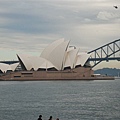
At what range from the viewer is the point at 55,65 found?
108m

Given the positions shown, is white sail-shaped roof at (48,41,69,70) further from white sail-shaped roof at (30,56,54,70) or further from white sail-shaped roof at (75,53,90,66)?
white sail-shaped roof at (75,53,90,66)

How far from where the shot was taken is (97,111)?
33969mm

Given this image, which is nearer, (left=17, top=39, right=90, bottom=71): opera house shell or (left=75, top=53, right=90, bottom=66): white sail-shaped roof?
(left=17, top=39, right=90, bottom=71): opera house shell

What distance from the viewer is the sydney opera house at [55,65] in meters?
101

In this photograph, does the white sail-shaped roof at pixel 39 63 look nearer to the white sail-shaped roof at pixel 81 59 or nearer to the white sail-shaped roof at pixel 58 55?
the white sail-shaped roof at pixel 58 55

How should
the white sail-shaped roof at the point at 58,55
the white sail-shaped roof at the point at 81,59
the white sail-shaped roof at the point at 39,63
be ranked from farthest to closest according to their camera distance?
the white sail-shaped roof at the point at 81,59, the white sail-shaped roof at the point at 39,63, the white sail-shaped roof at the point at 58,55

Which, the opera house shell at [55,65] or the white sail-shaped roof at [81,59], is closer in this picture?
the opera house shell at [55,65]

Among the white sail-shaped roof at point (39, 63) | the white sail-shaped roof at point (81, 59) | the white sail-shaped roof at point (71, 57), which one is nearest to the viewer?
the white sail-shaped roof at point (71, 57)

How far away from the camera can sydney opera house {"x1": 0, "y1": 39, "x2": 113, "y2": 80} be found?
10069 cm

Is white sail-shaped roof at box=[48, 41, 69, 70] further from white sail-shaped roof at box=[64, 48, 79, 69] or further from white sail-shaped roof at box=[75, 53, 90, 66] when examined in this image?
white sail-shaped roof at box=[75, 53, 90, 66]

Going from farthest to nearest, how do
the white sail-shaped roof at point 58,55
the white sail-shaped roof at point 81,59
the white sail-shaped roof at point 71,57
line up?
1. the white sail-shaped roof at point 81,59
2. the white sail-shaped roof at point 71,57
3. the white sail-shaped roof at point 58,55

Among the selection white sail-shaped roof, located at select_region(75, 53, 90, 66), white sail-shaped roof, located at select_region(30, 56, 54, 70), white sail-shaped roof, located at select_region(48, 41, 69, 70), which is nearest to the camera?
white sail-shaped roof, located at select_region(48, 41, 69, 70)

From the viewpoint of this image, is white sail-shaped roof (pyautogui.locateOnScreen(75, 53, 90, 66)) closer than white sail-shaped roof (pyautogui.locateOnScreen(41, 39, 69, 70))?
No

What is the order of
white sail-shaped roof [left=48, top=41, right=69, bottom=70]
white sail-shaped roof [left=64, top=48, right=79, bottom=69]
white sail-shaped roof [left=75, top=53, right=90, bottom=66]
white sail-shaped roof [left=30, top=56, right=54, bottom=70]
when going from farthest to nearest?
1. white sail-shaped roof [left=75, top=53, right=90, bottom=66]
2. white sail-shaped roof [left=30, top=56, right=54, bottom=70]
3. white sail-shaped roof [left=64, top=48, right=79, bottom=69]
4. white sail-shaped roof [left=48, top=41, right=69, bottom=70]
